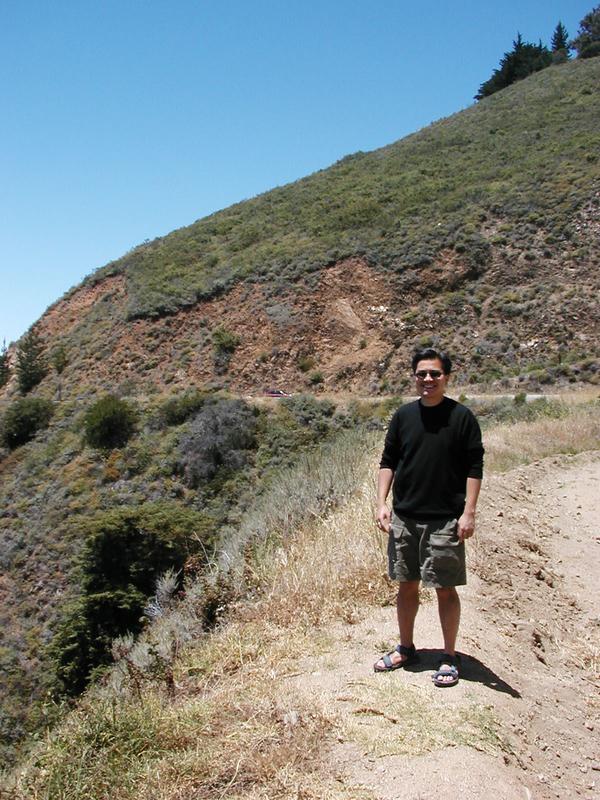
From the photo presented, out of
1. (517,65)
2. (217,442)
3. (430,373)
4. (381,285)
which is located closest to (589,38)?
(517,65)

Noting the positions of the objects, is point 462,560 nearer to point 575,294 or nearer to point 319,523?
point 319,523

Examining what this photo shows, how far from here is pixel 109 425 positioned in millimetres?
23953

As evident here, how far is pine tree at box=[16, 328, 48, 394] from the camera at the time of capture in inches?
1303

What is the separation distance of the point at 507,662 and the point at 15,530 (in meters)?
19.9

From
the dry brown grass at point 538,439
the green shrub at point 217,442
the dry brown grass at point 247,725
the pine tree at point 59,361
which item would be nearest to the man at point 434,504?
the dry brown grass at point 247,725

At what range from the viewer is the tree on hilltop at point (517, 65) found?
2203 inches

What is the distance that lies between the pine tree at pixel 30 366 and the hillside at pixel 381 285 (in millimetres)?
1433

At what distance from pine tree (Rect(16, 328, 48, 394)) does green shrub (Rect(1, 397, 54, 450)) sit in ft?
18.5

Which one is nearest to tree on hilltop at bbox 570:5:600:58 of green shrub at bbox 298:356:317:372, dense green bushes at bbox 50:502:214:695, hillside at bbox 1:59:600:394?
hillside at bbox 1:59:600:394

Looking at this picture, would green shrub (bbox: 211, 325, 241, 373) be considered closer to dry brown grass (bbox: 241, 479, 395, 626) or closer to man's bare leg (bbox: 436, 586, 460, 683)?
dry brown grass (bbox: 241, 479, 395, 626)

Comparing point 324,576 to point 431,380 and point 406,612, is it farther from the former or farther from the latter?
point 431,380

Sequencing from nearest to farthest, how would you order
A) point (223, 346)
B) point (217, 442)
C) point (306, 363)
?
point (217, 442)
point (306, 363)
point (223, 346)

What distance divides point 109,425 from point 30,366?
1162 centimetres

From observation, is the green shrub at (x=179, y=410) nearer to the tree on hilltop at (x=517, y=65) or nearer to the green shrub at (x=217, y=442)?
the green shrub at (x=217, y=442)
